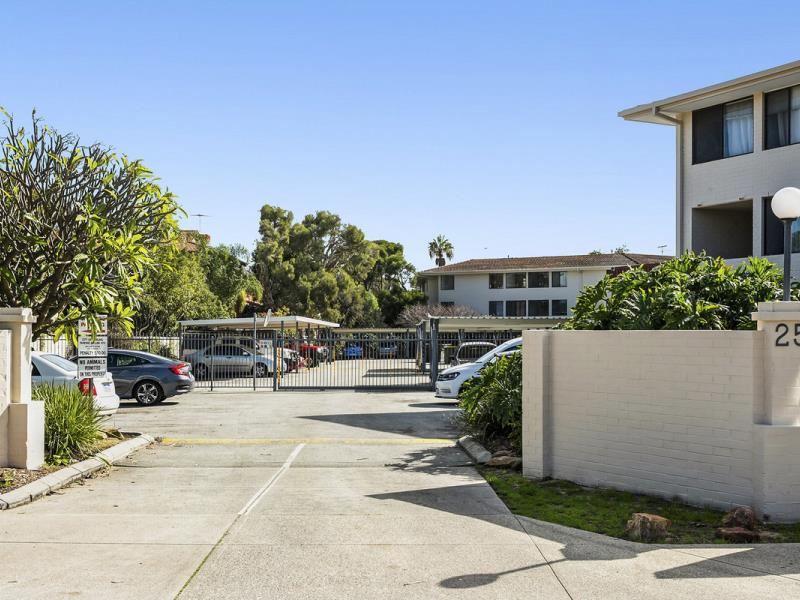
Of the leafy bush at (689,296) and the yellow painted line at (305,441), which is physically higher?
the leafy bush at (689,296)

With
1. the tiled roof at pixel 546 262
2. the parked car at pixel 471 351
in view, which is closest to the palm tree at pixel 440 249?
the tiled roof at pixel 546 262

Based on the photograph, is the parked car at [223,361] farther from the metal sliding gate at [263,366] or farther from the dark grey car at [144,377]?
the dark grey car at [144,377]

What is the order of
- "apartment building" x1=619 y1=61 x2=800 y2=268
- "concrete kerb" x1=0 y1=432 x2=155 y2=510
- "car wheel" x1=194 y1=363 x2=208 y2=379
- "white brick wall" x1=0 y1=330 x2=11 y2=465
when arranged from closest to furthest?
1. "concrete kerb" x1=0 y1=432 x2=155 y2=510
2. "white brick wall" x1=0 y1=330 x2=11 y2=465
3. "apartment building" x1=619 y1=61 x2=800 y2=268
4. "car wheel" x1=194 y1=363 x2=208 y2=379

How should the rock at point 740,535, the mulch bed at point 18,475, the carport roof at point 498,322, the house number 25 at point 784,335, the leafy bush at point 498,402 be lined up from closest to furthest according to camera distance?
the rock at point 740,535
the house number 25 at point 784,335
the mulch bed at point 18,475
the leafy bush at point 498,402
the carport roof at point 498,322

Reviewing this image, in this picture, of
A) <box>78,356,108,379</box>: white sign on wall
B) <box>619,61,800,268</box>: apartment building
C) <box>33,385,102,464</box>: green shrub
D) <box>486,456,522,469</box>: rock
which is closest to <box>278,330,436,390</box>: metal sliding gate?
<box>619,61,800,268</box>: apartment building

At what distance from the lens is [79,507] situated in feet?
31.4

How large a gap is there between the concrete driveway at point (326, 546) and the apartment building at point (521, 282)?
50630 millimetres

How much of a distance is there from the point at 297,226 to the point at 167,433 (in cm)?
5020

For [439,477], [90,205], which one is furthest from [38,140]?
[439,477]

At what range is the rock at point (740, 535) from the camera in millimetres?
7836

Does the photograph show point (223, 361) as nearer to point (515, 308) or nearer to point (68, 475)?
point (68, 475)

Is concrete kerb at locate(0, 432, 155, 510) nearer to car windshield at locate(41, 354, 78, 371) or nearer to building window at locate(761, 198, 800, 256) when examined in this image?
car windshield at locate(41, 354, 78, 371)

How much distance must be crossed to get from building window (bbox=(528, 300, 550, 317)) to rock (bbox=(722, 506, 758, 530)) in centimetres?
5528

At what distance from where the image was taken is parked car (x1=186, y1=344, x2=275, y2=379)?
31.0m
